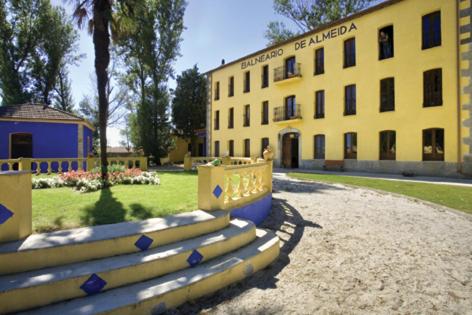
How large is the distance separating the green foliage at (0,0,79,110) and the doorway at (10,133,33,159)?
46.1 ft

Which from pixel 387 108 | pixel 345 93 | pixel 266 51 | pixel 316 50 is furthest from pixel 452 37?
pixel 266 51

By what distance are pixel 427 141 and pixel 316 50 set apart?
10.1 m

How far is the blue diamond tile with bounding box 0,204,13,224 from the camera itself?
3.21 meters

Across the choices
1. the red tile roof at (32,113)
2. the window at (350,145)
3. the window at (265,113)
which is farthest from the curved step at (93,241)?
the window at (265,113)

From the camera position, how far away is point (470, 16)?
A: 46.8ft

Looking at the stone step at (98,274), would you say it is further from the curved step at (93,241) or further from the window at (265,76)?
the window at (265,76)

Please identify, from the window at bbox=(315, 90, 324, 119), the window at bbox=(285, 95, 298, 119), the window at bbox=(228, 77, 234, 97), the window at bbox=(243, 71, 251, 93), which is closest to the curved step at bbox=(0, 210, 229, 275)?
the window at bbox=(315, 90, 324, 119)

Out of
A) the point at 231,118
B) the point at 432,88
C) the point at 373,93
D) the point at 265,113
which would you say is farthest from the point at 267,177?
the point at 231,118

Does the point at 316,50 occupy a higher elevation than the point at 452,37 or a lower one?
higher

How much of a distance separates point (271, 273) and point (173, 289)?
157 cm

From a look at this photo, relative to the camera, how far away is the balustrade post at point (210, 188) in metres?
5.05

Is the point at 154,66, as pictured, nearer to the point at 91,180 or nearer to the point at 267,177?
the point at 91,180

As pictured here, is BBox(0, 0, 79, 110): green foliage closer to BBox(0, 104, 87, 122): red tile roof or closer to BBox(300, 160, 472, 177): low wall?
BBox(0, 104, 87, 122): red tile roof

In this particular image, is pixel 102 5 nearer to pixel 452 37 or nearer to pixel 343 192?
pixel 343 192
